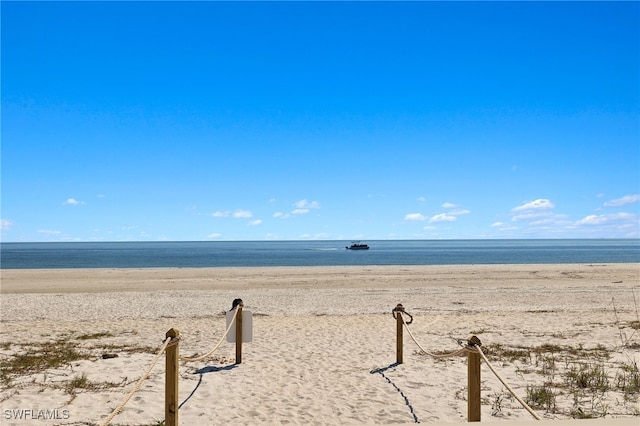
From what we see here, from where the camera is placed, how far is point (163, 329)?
14.2 metres

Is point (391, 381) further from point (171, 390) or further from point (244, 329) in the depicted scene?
point (171, 390)

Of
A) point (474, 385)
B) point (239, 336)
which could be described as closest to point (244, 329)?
point (239, 336)

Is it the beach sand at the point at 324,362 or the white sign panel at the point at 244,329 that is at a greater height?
the white sign panel at the point at 244,329

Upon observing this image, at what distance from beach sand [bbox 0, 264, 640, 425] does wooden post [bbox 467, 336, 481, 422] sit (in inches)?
21.4

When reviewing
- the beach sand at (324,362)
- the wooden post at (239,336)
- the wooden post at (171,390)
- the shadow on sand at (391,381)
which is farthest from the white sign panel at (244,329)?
the wooden post at (171,390)

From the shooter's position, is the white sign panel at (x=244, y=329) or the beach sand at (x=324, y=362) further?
the white sign panel at (x=244, y=329)

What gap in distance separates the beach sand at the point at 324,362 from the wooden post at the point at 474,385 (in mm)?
542

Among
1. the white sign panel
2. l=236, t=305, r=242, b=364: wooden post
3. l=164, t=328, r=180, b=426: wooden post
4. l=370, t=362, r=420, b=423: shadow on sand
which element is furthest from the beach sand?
l=164, t=328, r=180, b=426: wooden post

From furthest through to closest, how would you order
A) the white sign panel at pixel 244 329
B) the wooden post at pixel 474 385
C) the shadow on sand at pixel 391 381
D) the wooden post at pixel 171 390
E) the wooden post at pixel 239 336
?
1. the white sign panel at pixel 244 329
2. the wooden post at pixel 239 336
3. the shadow on sand at pixel 391 381
4. the wooden post at pixel 171 390
5. the wooden post at pixel 474 385

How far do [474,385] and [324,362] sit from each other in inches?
185

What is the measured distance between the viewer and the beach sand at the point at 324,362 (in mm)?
6832

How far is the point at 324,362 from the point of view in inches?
382

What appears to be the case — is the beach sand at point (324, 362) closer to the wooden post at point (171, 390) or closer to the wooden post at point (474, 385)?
the wooden post at point (474, 385)

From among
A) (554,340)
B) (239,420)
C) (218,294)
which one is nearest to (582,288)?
(554,340)
